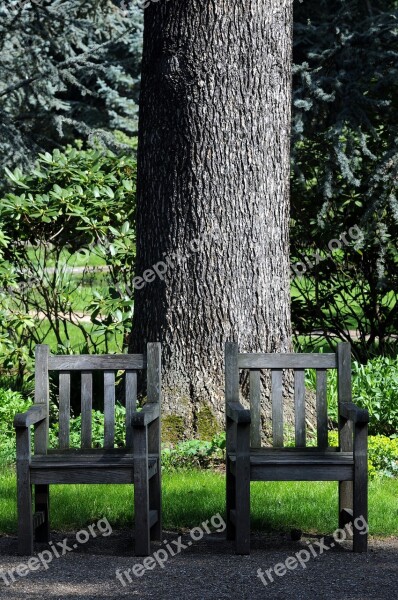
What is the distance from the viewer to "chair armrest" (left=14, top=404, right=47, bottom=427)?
15.8 feet

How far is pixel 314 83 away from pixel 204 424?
4.51m

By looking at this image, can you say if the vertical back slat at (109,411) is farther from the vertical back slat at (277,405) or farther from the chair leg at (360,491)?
the chair leg at (360,491)

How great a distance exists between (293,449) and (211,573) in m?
1.07

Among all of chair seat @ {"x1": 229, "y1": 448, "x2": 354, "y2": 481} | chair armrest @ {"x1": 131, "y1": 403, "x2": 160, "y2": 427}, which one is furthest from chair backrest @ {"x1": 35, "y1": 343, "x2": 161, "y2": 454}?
chair seat @ {"x1": 229, "y1": 448, "x2": 354, "y2": 481}

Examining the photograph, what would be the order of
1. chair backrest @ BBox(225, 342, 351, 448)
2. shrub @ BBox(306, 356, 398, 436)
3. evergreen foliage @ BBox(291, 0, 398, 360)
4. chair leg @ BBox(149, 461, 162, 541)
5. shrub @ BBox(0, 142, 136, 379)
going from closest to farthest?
chair leg @ BBox(149, 461, 162, 541) < chair backrest @ BBox(225, 342, 351, 448) < shrub @ BBox(306, 356, 398, 436) < shrub @ BBox(0, 142, 136, 379) < evergreen foliage @ BBox(291, 0, 398, 360)

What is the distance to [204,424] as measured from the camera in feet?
22.2

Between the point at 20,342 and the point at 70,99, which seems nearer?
the point at 20,342

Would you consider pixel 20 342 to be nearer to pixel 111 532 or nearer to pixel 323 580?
pixel 111 532

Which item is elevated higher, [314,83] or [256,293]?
[314,83]

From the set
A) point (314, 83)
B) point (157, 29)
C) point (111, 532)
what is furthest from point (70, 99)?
point (111, 532)

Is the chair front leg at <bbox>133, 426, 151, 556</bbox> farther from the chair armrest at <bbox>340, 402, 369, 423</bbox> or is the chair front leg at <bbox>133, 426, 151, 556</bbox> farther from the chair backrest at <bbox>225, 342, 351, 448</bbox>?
the chair armrest at <bbox>340, 402, 369, 423</bbox>

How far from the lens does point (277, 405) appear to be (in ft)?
17.6

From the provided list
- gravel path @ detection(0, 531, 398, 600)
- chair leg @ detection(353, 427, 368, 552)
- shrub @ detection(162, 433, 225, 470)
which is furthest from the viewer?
shrub @ detection(162, 433, 225, 470)

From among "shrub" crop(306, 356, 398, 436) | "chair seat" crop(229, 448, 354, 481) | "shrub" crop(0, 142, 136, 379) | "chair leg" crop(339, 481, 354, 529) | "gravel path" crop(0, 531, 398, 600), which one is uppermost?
"shrub" crop(0, 142, 136, 379)
